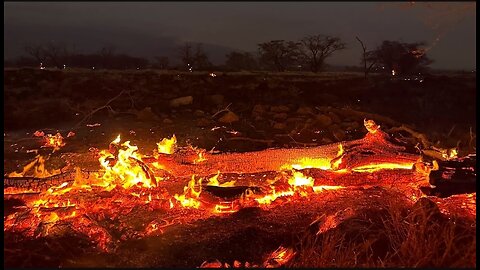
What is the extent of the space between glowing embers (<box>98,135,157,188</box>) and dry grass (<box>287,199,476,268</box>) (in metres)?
2.45

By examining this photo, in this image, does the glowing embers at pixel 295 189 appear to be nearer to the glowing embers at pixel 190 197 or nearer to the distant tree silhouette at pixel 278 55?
the glowing embers at pixel 190 197

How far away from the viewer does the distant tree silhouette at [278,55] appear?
82.8ft

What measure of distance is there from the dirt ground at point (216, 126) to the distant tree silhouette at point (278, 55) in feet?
13.0

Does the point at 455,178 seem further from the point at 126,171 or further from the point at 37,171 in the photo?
the point at 37,171

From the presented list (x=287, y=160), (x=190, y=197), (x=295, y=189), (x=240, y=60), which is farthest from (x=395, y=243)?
(x=240, y=60)

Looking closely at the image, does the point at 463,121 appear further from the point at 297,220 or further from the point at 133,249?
the point at 133,249

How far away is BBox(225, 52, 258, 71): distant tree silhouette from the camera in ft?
112

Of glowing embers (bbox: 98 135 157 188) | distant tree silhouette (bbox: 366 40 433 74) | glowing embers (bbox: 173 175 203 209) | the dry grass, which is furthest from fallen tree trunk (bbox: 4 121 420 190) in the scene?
distant tree silhouette (bbox: 366 40 433 74)

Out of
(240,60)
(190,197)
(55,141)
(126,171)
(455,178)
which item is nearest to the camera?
(190,197)

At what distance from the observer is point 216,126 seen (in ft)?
A: 38.0

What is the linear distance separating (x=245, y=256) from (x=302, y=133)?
20.1ft

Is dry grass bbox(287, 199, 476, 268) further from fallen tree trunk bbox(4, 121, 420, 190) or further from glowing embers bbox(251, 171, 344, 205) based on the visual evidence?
fallen tree trunk bbox(4, 121, 420, 190)

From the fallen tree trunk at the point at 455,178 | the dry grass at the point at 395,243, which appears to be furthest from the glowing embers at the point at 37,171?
the fallen tree trunk at the point at 455,178

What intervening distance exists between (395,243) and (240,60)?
30787mm
